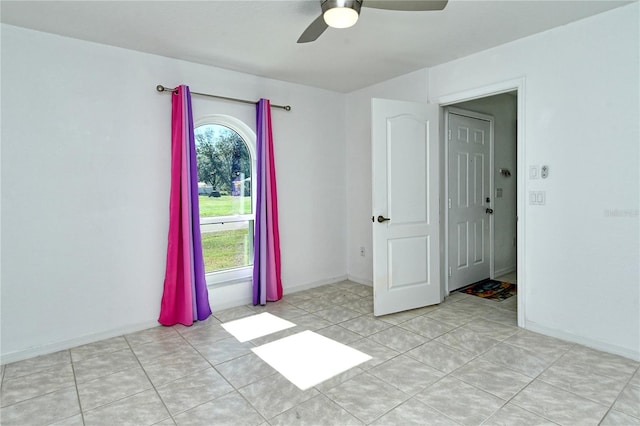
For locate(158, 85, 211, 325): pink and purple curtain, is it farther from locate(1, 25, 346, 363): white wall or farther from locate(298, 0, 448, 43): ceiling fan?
locate(298, 0, 448, 43): ceiling fan

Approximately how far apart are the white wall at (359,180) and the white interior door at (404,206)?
0.96m

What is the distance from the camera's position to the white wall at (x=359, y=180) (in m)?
4.57

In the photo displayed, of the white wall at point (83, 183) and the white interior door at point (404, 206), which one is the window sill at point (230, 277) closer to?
the white wall at point (83, 183)

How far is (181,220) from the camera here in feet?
11.1

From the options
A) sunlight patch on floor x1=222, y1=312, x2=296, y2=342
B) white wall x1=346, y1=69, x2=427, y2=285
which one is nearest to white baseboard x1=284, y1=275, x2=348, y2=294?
white wall x1=346, y1=69, x2=427, y2=285

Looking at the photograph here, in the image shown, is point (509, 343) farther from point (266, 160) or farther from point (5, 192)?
point (5, 192)

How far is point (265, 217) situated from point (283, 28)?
1860mm

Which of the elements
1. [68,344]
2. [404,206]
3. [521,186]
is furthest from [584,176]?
[68,344]

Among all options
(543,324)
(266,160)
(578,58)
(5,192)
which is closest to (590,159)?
(578,58)

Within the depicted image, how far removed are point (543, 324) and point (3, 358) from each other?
423 cm

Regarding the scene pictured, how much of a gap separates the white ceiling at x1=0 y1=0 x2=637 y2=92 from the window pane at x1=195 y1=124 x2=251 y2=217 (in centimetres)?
72

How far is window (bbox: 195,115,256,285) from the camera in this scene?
3.77 meters

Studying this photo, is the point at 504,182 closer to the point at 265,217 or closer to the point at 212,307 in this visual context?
the point at 265,217

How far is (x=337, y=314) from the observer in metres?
3.60
